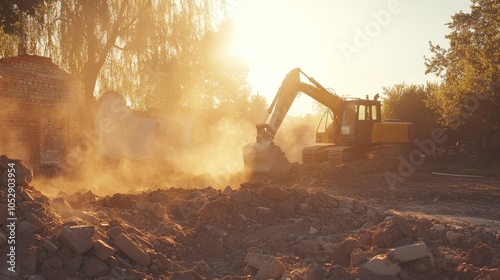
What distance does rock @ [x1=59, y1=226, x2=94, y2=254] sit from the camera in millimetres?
6070

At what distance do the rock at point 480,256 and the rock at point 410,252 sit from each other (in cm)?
79

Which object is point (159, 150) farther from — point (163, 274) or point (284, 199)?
point (163, 274)

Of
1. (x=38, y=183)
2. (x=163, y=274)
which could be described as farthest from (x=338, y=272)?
(x=38, y=183)

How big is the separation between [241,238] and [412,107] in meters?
31.8

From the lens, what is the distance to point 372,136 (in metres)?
20.7

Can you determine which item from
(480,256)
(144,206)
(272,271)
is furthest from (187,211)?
(480,256)

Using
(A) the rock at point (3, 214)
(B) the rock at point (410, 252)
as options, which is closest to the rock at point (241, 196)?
(B) the rock at point (410, 252)

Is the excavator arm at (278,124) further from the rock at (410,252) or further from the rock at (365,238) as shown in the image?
the rock at (410,252)

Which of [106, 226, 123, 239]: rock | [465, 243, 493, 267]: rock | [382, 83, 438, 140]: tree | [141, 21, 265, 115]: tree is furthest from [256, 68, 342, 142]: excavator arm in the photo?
[382, 83, 438, 140]: tree

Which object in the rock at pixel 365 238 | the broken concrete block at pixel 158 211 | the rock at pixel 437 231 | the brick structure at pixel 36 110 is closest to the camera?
the rock at pixel 365 238

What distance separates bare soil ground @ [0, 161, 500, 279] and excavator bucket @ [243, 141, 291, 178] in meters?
5.25

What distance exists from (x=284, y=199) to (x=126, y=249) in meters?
4.70

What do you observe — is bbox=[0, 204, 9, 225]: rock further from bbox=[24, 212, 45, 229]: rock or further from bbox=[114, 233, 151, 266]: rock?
bbox=[114, 233, 151, 266]: rock

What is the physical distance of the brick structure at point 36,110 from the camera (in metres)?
13.8
